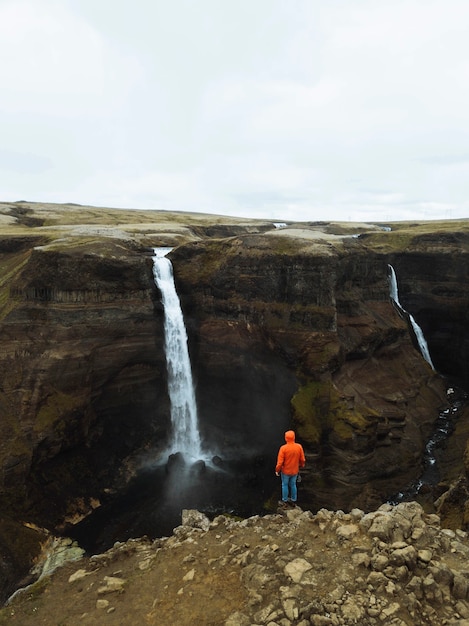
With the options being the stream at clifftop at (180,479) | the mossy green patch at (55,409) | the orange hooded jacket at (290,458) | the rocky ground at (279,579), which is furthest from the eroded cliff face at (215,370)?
the rocky ground at (279,579)

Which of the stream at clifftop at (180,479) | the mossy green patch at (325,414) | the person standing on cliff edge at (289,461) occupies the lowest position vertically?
the stream at clifftop at (180,479)

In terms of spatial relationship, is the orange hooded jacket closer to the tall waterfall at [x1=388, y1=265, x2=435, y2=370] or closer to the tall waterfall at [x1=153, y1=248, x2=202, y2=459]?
the tall waterfall at [x1=153, y1=248, x2=202, y2=459]

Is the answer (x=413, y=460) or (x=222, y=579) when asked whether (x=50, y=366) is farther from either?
(x=413, y=460)

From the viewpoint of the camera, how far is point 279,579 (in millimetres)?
11352

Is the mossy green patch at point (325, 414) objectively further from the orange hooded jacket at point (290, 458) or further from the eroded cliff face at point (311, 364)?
the orange hooded jacket at point (290, 458)

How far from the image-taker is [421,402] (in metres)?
38.8

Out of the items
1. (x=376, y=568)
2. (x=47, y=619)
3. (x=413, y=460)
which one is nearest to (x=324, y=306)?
(x=413, y=460)

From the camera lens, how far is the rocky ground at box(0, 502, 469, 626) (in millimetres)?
10078

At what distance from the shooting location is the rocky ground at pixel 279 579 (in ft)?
33.1

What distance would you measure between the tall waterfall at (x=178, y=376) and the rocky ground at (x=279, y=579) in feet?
66.8

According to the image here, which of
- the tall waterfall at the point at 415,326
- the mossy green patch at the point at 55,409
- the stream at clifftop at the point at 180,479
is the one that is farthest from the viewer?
the tall waterfall at the point at 415,326

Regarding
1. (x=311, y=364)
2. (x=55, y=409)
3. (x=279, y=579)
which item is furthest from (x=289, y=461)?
(x=55, y=409)

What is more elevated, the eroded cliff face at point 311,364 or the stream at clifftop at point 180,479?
the eroded cliff face at point 311,364

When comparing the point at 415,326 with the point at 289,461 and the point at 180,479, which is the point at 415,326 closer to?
the point at 180,479
